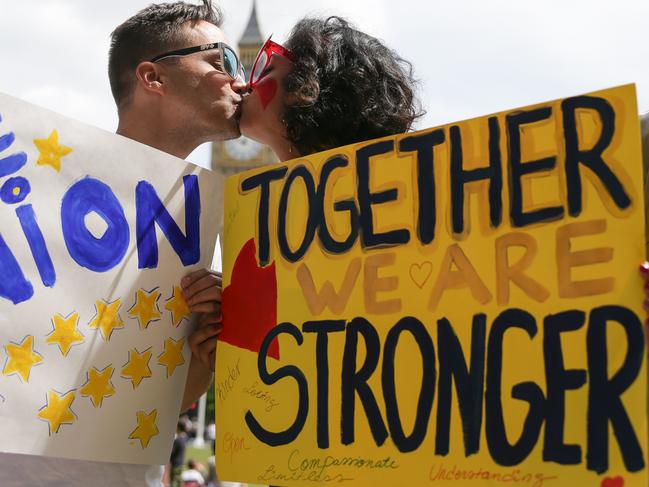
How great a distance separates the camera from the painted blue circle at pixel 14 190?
6.79 feet

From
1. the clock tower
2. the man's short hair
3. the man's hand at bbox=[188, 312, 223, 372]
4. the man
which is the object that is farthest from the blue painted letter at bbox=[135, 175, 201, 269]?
the clock tower

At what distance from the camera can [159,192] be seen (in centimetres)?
234

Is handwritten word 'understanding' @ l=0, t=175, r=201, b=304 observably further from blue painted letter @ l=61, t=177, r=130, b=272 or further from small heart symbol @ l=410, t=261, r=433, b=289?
small heart symbol @ l=410, t=261, r=433, b=289

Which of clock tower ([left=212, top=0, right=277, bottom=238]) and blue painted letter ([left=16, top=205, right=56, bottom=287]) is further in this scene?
clock tower ([left=212, top=0, right=277, bottom=238])

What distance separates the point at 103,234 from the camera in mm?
2223

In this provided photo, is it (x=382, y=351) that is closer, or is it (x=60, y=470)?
(x=382, y=351)

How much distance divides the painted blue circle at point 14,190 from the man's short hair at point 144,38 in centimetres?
87

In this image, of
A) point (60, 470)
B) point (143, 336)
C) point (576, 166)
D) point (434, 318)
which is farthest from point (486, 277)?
point (60, 470)

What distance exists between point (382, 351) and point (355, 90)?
2.66 ft

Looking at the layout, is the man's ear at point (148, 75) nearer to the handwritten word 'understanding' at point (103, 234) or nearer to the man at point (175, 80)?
the man at point (175, 80)

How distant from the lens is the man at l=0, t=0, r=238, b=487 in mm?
2771

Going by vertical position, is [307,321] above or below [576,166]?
below

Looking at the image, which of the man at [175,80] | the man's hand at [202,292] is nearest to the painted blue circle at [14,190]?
the man's hand at [202,292]

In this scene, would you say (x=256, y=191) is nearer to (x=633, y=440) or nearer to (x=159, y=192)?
(x=159, y=192)
